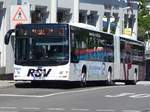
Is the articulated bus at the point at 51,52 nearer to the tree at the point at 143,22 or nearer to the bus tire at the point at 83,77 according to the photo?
the bus tire at the point at 83,77

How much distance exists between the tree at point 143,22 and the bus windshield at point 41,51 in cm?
4248

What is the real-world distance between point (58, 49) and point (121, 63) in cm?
1040

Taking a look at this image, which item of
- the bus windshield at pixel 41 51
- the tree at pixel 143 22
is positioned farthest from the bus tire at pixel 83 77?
the tree at pixel 143 22

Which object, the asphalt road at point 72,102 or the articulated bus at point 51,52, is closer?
the asphalt road at point 72,102

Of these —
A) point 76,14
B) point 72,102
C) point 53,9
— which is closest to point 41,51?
point 72,102

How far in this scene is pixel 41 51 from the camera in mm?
29062

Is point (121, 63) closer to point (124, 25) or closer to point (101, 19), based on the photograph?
point (101, 19)

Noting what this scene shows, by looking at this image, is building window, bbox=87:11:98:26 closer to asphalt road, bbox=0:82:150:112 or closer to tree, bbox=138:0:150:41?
tree, bbox=138:0:150:41

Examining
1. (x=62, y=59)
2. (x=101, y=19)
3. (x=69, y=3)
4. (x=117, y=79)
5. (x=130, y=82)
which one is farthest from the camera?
(x=101, y=19)

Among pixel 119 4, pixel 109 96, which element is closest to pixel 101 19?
pixel 119 4

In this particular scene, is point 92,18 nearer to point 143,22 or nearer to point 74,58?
point 143,22

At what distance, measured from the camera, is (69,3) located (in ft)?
154

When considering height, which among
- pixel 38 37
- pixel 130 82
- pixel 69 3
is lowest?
pixel 130 82

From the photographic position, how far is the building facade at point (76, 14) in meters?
40.3
